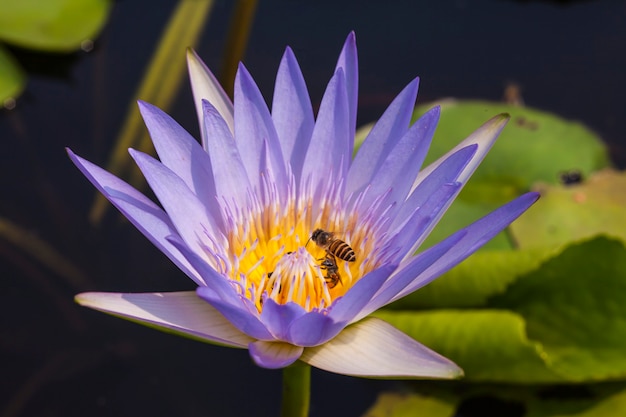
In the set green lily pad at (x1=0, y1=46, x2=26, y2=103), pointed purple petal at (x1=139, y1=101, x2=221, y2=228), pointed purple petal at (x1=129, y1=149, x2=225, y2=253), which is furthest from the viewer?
green lily pad at (x1=0, y1=46, x2=26, y2=103)

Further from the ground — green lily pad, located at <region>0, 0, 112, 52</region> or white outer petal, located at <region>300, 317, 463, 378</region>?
green lily pad, located at <region>0, 0, 112, 52</region>

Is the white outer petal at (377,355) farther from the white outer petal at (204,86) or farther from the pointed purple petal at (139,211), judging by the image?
the white outer petal at (204,86)

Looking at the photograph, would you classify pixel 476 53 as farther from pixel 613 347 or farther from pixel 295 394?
pixel 295 394

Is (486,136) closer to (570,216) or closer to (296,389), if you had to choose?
(296,389)

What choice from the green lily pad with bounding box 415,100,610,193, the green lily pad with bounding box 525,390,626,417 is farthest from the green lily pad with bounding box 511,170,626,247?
the green lily pad with bounding box 525,390,626,417

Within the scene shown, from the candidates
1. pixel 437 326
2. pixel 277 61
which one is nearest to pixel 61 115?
pixel 277 61

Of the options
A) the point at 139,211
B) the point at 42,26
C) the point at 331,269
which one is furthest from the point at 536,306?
the point at 42,26

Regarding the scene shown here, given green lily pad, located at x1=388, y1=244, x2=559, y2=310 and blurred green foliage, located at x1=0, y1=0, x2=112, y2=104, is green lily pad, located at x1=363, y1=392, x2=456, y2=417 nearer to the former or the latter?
green lily pad, located at x1=388, y1=244, x2=559, y2=310
